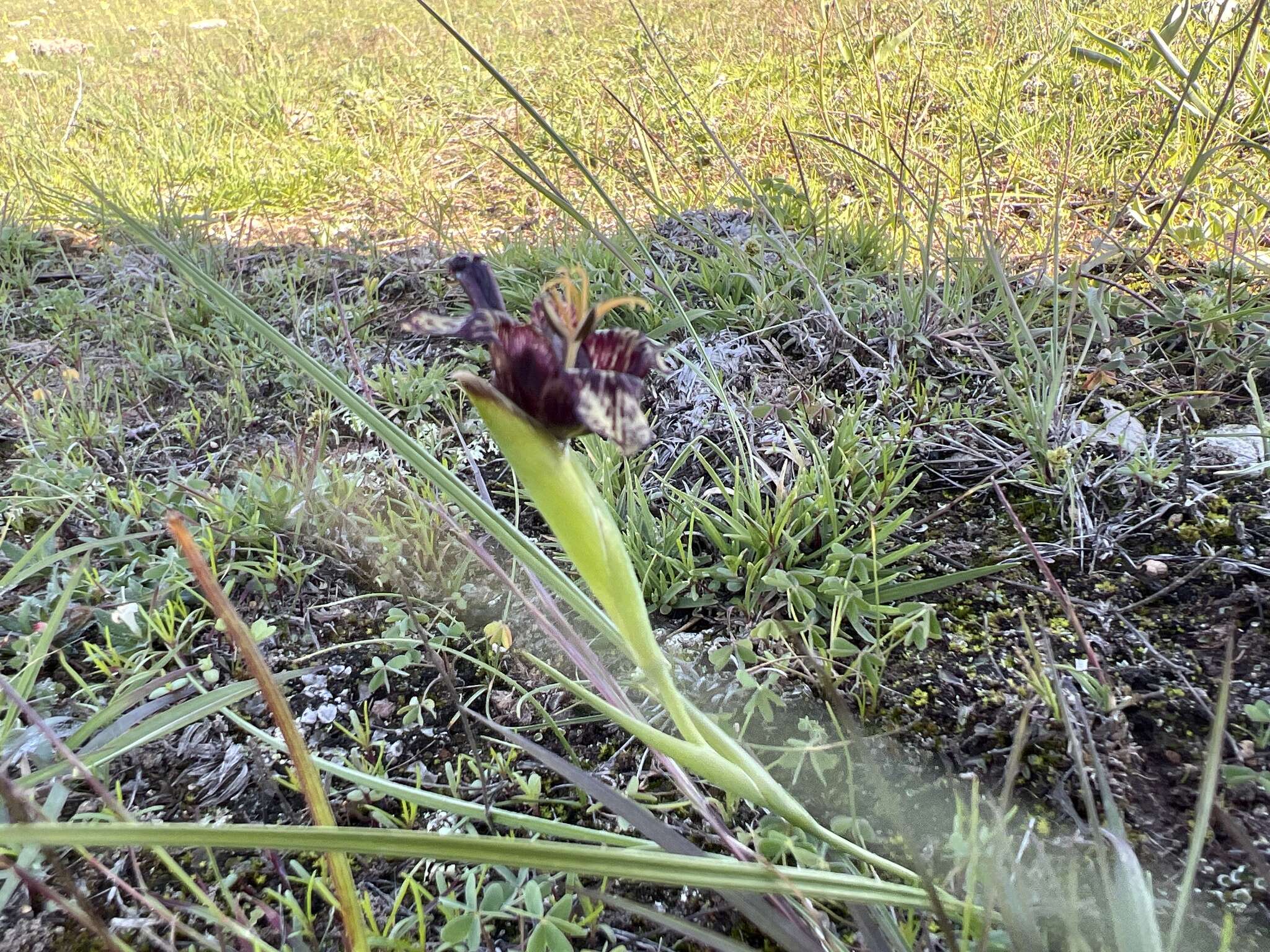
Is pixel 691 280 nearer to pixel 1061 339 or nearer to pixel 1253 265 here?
pixel 1061 339

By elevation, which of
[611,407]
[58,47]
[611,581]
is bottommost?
[611,581]

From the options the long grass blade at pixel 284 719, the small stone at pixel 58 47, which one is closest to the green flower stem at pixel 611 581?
the long grass blade at pixel 284 719

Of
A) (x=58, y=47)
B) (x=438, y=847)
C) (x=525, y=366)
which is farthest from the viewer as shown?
(x=58, y=47)

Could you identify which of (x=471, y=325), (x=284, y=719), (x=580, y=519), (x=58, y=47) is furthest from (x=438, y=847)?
(x=58, y=47)

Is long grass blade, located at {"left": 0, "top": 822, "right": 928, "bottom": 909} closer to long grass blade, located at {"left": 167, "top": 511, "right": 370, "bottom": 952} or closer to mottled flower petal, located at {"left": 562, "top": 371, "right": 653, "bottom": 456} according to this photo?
long grass blade, located at {"left": 167, "top": 511, "right": 370, "bottom": 952}

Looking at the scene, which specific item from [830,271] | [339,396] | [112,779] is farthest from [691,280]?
[112,779]

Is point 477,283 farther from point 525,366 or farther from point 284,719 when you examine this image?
point 284,719
